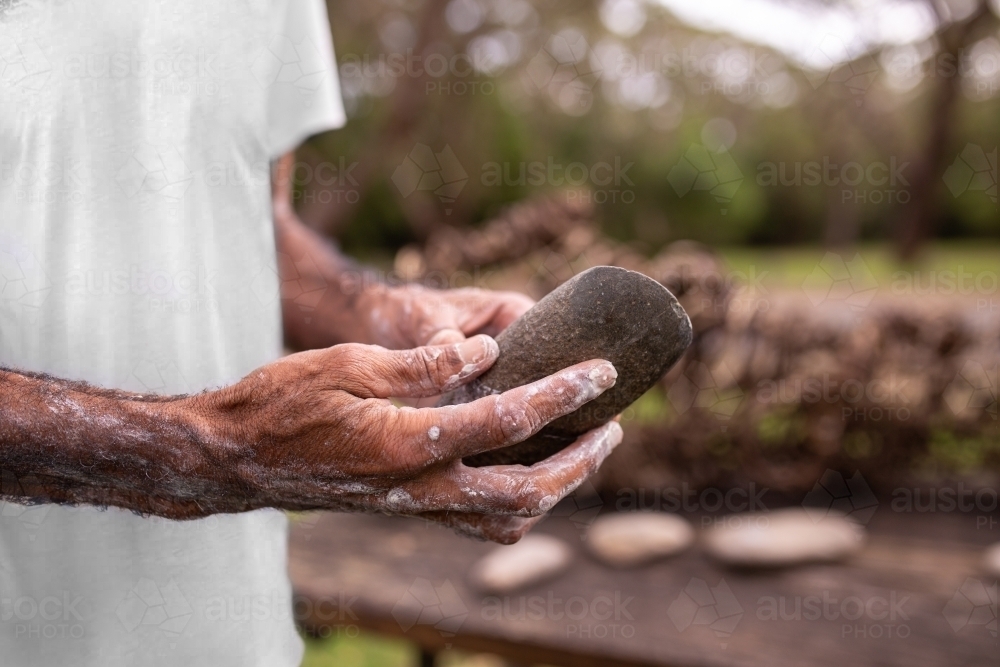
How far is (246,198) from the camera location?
138 cm

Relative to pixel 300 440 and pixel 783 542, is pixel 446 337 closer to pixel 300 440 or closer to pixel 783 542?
pixel 300 440

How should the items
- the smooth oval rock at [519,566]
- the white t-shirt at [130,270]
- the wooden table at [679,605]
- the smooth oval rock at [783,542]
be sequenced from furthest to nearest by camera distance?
the smooth oval rock at [783,542]
the smooth oval rock at [519,566]
the wooden table at [679,605]
the white t-shirt at [130,270]

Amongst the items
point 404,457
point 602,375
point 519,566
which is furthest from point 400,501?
point 519,566

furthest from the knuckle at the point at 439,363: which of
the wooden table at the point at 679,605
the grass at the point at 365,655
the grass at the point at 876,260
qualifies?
the grass at the point at 876,260

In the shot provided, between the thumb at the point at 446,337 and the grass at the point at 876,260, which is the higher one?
the thumb at the point at 446,337

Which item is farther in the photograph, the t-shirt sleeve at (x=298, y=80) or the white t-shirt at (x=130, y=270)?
the t-shirt sleeve at (x=298, y=80)

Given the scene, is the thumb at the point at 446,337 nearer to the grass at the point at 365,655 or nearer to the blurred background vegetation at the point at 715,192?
the blurred background vegetation at the point at 715,192

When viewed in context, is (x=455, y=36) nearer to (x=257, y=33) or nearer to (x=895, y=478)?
(x=895, y=478)

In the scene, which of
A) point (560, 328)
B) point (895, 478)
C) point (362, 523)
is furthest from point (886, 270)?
point (560, 328)

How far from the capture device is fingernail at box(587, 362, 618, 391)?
119cm

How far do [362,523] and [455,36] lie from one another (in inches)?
249

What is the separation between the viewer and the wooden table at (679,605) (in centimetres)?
224

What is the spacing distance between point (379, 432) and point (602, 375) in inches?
14.1

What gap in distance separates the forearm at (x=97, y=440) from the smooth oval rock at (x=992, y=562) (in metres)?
2.68
